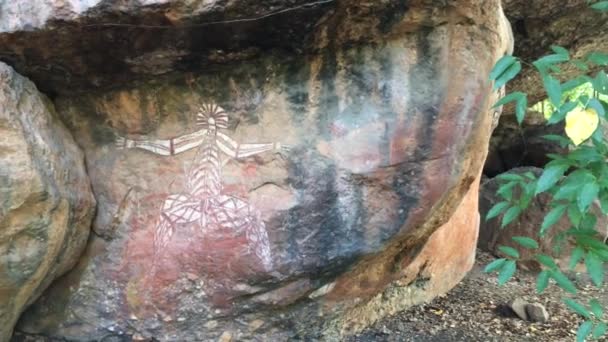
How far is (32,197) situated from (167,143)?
525mm

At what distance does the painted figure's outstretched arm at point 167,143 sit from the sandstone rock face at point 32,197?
18cm

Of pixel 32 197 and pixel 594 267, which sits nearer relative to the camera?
pixel 594 267

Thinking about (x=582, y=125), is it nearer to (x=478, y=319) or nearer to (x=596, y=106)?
(x=596, y=106)

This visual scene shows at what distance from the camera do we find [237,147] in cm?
208

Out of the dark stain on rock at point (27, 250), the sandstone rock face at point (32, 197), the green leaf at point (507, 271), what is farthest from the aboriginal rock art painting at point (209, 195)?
the green leaf at point (507, 271)

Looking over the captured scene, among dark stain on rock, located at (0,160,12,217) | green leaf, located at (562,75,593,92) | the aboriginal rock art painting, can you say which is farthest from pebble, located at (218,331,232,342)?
green leaf, located at (562,75,593,92)

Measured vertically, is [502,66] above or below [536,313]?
above

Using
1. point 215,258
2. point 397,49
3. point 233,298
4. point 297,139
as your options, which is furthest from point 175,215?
point 397,49

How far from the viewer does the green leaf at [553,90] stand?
121 cm

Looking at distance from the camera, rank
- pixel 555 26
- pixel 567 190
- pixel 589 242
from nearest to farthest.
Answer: pixel 567 190 → pixel 589 242 → pixel 555 26

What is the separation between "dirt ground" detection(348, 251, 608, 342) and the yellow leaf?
4.96ft

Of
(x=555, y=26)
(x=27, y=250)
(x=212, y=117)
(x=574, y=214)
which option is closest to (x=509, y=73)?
(x=574, y=214)

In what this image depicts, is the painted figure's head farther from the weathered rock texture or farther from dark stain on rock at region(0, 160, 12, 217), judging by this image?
the weathered rock texture

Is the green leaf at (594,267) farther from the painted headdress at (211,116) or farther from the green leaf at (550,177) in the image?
the painted headdress at (211,116)
